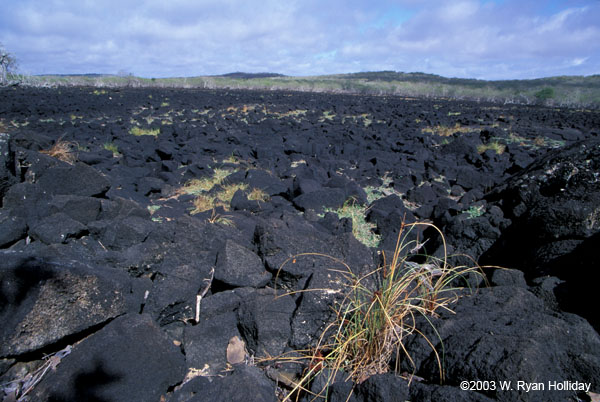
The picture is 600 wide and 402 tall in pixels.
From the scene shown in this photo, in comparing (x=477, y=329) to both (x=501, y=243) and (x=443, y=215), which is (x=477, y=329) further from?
(x=443, y=215)

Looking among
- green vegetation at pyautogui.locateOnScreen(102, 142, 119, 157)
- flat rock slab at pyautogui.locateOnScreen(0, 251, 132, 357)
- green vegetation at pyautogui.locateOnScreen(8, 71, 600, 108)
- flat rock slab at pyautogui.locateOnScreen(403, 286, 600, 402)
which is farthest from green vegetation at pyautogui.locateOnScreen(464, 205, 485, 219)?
green vegetation at pyautogui.locateOnScreen(8, 71, 600, 108)

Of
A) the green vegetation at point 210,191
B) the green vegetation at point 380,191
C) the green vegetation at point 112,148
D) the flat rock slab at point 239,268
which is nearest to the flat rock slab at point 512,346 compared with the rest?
the flat rock slab at point 239,268

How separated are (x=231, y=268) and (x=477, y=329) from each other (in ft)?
6.21

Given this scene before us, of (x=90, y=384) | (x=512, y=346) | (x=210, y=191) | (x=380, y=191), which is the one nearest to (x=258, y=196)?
(x=210, y=191)

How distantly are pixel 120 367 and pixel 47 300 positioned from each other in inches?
27.4

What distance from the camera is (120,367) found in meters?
2.03

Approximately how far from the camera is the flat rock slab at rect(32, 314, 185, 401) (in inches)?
75.0

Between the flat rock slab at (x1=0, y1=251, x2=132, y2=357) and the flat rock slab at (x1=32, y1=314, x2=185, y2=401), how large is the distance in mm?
193

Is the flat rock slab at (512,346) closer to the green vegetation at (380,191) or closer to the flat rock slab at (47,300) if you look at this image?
the flat rock slab at (47,300)

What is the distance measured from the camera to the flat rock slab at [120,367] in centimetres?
190

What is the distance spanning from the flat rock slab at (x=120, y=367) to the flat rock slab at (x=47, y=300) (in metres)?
0.19

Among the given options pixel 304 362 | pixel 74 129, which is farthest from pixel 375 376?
pixel 74 129

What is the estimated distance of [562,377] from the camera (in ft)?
5.66

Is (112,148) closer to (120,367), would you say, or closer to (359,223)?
(359,223)
